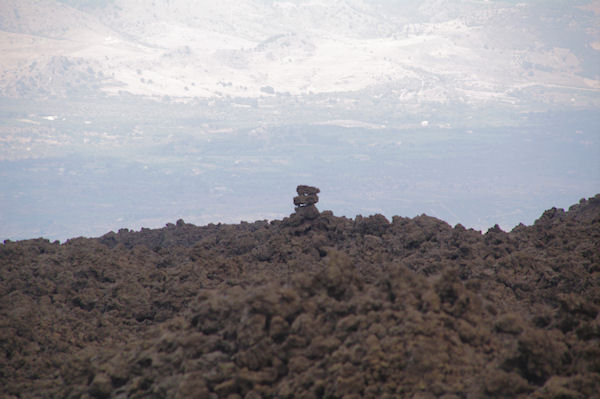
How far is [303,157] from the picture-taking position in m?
145

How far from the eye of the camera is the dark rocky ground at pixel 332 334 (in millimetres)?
4805

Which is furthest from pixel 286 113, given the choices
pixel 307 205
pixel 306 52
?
pixel 307 205

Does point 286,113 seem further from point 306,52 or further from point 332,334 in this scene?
point 332,334

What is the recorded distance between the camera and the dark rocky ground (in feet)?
15.8

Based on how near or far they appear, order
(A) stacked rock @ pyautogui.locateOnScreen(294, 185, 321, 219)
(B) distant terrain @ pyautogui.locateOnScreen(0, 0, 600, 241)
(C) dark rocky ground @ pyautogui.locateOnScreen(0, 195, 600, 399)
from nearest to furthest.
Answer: (C) dark rocky ground @ pyautogui.locateOnScreen(0, 195, 600, 399) → (A) stacked rock @ pyautogui.locateOnScreen(294, 185, 321, 219) → (B) distant terrain @ pyautogui.locateOnScreen(0, 0, 600, 241)

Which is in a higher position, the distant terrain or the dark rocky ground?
the distant terrain

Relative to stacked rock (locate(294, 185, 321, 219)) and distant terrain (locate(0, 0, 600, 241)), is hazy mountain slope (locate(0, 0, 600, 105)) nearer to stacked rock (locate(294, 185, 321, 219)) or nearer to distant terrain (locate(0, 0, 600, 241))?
distant terrain (locate(0, 0, 600, 241))

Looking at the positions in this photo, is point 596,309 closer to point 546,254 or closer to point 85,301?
point 546,254

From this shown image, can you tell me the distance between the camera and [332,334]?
17.8 ft

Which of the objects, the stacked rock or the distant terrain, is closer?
the stacked rock

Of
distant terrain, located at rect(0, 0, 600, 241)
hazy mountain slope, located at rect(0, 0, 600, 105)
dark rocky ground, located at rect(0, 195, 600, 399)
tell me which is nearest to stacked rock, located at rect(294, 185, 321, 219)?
dark rocky ground, located at rect(0, 195, 600, 399)

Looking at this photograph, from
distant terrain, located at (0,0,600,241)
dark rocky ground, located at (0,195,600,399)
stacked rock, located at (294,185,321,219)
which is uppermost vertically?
distant terrain, located at (0,0,600,241)

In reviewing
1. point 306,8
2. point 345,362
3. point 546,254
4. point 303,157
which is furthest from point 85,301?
point 306,8

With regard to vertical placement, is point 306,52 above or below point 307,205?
above
